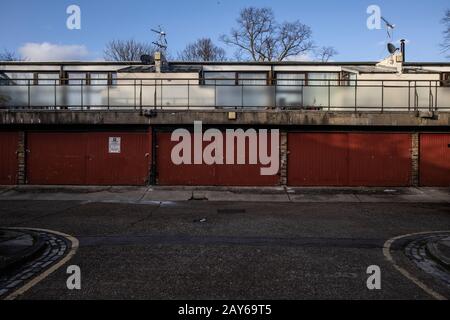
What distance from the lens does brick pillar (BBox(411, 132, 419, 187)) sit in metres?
20.3

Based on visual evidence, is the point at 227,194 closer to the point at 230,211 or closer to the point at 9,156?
the point at 230,211

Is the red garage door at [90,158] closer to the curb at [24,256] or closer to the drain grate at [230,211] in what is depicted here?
the drain grate at [230,211]

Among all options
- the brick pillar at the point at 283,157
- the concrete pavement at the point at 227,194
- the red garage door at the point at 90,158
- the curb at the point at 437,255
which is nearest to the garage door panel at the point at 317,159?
the brick pillar at the point at 283,157

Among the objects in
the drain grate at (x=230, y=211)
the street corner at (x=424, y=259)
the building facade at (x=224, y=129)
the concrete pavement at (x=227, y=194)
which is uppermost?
the building facade at (x=224, y=129)

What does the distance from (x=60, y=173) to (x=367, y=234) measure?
1450 centimetres

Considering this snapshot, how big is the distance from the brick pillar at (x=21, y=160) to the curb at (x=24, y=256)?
1234 centimetres

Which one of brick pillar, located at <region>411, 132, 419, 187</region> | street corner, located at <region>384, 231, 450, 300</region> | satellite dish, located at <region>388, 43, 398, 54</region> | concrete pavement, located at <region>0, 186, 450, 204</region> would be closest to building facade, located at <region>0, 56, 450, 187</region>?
brick pillar, located at <region>411, 132, 419, 187</region>

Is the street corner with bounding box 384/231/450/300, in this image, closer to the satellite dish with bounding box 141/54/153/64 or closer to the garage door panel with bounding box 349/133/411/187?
the garage door panel with bounding box 349/133/411/187

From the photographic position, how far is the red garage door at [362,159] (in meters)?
20.4

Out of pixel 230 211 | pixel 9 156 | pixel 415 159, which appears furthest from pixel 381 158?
pixel 9 156

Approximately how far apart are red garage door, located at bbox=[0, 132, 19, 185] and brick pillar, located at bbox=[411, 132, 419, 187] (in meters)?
17.3

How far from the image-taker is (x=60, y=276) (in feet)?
23.3
